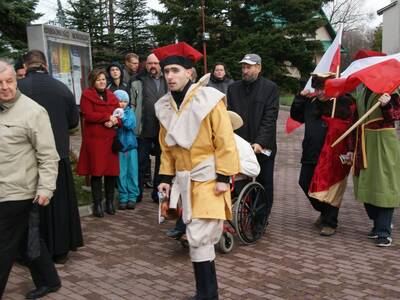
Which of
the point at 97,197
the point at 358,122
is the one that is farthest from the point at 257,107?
the point at 97,197

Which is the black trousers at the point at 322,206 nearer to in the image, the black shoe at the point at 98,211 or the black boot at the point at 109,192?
the black boot at the point at 109,192

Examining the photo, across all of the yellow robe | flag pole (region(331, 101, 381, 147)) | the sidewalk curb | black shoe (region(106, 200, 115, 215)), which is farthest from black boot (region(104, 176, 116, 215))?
the yellow robe

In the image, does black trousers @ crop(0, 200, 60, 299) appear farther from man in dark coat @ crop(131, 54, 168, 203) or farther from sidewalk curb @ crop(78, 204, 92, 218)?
man in dark coat @ crop(131, 54, 168, 203)

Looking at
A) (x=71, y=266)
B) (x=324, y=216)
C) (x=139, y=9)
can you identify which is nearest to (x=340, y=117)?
(x=324, y=216)

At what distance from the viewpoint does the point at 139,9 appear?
30312mm

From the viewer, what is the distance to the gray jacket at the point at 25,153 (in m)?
3.82

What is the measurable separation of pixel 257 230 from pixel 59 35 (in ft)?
16.3

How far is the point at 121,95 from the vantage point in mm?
7211

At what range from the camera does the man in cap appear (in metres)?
3.91

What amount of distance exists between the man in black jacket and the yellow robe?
194 centimetres

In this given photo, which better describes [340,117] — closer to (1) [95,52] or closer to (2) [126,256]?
(2) [126,256]

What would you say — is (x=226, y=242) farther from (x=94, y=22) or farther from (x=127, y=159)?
(x=94, y=22)

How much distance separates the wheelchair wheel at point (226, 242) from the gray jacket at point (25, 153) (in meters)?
2.07

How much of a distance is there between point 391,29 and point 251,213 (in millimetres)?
46063
